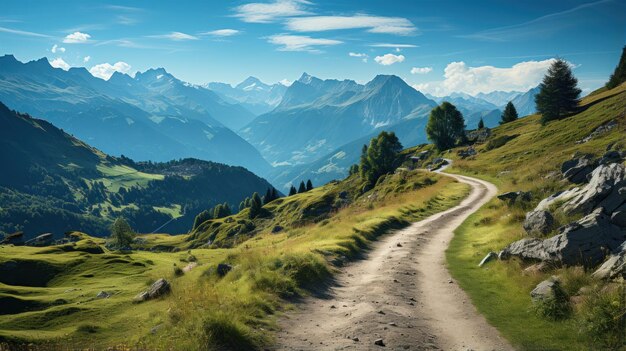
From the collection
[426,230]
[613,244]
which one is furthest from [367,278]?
[426,230]

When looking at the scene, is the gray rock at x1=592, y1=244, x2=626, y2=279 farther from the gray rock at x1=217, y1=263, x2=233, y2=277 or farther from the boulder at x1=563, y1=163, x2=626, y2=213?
the gray rock at x1=217, y1=263, x2=233, y2=277

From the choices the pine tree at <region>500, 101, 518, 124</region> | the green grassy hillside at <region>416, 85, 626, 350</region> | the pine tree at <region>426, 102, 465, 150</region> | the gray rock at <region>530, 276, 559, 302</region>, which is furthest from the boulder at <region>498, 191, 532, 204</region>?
the pine tree at <region>500, 101, 518, 124</region>

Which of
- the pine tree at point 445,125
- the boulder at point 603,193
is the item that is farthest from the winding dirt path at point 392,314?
the pine tree at point 445,125

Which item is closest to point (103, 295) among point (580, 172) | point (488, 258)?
point (488, 258)

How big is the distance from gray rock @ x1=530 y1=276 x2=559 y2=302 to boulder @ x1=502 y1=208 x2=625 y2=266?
1.82m

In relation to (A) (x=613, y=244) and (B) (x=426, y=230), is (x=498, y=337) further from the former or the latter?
(B) (x=426, y=230)

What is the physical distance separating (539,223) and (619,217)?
11.9 feet

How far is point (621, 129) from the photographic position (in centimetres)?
5919

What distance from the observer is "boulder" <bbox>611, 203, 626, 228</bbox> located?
17.2 metres

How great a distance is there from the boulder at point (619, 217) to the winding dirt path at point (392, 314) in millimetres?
7390

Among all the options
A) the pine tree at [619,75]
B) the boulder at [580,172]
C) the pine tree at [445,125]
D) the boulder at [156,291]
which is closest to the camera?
the boulder at [156,291]

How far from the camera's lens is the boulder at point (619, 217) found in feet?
56.3

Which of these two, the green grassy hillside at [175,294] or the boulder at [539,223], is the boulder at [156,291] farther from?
the boulder at [539,223]

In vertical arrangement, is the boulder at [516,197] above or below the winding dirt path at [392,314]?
above
